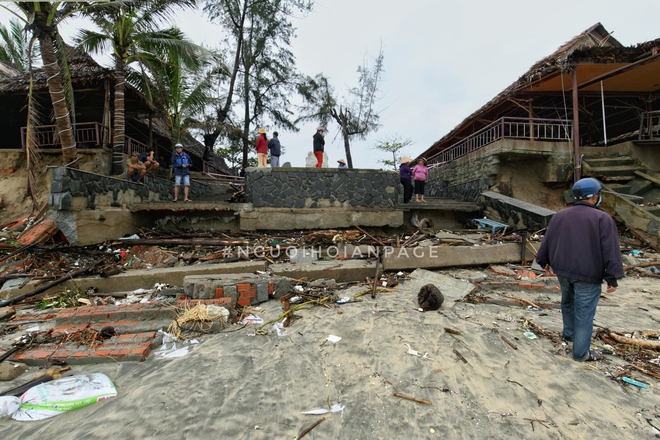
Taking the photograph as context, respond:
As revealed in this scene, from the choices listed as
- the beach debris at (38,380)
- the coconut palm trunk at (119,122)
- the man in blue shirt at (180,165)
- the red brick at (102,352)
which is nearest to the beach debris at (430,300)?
the red brick at (102,352)

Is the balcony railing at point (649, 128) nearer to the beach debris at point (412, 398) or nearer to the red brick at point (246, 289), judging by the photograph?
the beach debris at point (412, 398)

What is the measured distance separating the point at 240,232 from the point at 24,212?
752cm

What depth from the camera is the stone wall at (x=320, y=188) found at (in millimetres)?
8500

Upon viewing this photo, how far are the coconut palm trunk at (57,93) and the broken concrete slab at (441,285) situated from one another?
1011 centimetres

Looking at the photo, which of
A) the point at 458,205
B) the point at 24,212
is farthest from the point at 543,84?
the point at 24,212

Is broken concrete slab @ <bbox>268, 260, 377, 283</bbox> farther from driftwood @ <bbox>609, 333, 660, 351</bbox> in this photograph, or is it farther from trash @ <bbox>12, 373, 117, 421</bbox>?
driftwood @ <bbox>609, 333, 660, 351</bbox>

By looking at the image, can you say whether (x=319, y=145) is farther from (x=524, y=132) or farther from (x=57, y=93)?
(x=57, y=93)

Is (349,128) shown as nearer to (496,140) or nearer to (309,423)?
(496,140)

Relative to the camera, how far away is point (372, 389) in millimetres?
2666

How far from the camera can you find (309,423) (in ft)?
7.55

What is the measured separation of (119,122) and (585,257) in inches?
498

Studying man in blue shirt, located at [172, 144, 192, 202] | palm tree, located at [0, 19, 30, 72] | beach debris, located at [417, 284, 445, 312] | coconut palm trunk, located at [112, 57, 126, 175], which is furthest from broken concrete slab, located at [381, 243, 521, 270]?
palm tree, located at [0, 19, 30, 72]

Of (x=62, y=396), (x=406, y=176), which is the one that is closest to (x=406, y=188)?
(x=406, y=176)

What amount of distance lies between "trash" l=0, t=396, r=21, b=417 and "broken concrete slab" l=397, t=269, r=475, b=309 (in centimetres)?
455
